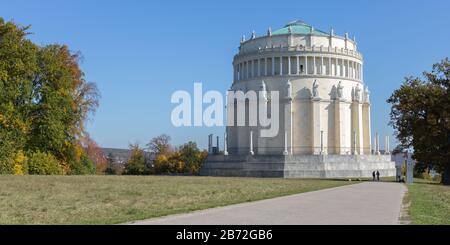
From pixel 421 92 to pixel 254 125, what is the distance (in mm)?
38290

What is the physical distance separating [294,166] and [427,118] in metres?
20.6

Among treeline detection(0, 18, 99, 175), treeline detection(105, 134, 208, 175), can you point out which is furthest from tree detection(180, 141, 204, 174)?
treeline detection(0, 18, 99, 175)

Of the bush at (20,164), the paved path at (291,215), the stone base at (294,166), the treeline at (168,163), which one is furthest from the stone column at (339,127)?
the paved path at (291,215)

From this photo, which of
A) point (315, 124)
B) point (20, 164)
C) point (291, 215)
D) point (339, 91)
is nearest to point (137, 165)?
point (315, 124)

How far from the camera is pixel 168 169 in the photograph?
3450 inches

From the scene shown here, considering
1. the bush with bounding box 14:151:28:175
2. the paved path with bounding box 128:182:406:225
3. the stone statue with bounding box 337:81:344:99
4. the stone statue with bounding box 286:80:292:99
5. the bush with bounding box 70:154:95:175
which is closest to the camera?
the paved path with bounding box 128:182:406:225

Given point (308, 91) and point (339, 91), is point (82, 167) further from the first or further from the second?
point (339, 91)

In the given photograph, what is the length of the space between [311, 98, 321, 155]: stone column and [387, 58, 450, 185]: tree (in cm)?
3023

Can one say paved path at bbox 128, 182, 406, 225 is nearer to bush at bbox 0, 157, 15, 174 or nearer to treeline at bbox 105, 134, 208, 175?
bush at bbox 0, 157, 15, 174

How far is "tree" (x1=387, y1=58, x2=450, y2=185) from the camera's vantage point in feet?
145
